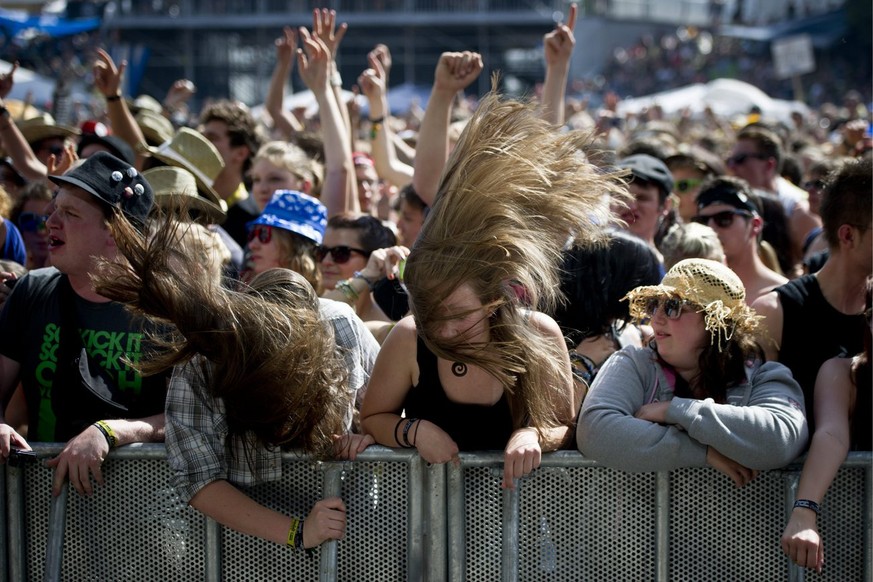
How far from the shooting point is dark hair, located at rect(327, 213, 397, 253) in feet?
15.8

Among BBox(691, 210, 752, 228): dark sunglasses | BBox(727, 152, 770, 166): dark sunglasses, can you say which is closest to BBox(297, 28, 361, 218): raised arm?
BBox(691, 210, 752, 228): dark sunglasses

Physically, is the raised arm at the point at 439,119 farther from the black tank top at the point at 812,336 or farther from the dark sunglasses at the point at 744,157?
the dark sunglasses at the point at 744,157

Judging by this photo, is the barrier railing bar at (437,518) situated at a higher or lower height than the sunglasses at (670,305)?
lower

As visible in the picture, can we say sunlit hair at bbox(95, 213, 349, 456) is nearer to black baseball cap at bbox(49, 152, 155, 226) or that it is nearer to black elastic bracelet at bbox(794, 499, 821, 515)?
black baseball cap at bbox(49, 152, 155, 226)

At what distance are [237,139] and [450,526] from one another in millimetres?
4244

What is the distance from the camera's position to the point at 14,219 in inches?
233

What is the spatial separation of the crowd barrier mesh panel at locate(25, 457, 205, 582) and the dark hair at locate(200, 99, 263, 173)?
3860 millimetres

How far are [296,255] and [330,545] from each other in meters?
1.80

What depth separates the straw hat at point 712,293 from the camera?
321cm

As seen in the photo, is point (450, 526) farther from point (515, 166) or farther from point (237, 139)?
point (237, 139)

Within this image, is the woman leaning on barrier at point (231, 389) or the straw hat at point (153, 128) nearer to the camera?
the woman leaning on barrier at point (231, 389)

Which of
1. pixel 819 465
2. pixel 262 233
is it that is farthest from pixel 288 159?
pixel 819 465

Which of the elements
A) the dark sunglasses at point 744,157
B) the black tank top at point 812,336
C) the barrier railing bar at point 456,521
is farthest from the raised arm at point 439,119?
the dark sunglasses at point 744,157

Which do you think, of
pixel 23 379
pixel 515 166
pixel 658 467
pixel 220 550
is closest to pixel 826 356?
pixel 658 467
